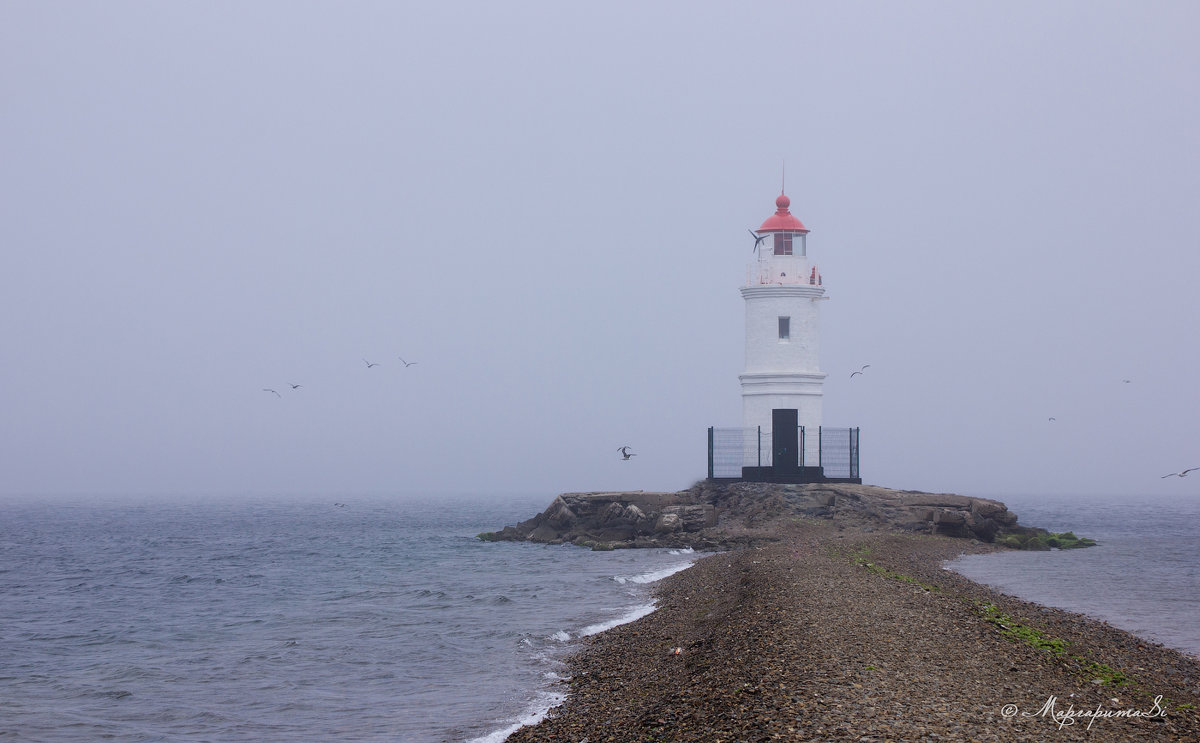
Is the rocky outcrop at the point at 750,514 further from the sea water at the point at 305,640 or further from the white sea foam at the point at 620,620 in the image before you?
the white sea foam at the point at 620,620

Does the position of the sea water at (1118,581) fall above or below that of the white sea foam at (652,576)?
above

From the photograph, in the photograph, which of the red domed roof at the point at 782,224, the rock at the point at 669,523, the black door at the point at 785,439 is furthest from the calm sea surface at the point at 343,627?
the red domed roof at the point at 782,224

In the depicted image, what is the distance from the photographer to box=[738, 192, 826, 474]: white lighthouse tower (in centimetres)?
3769

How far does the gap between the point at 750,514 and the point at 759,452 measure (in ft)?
8.18

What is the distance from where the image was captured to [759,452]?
38156mm

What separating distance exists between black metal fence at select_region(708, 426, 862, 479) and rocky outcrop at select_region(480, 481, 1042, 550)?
0.76 m

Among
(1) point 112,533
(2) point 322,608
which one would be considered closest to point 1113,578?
(2) point 322,608

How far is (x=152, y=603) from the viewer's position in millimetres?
27422

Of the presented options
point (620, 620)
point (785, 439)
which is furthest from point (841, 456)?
point (620, 620)

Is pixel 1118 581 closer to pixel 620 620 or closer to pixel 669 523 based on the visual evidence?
pixel 620 620

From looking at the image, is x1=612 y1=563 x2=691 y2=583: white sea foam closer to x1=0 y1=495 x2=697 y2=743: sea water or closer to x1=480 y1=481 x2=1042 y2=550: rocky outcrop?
x1=0 y1=495 x2=697 y2=743: sea water

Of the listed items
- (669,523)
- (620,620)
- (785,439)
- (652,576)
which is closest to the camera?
(620,620)

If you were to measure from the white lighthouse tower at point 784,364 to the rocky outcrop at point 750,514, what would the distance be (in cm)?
181

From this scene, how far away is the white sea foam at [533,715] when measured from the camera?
12.2m
